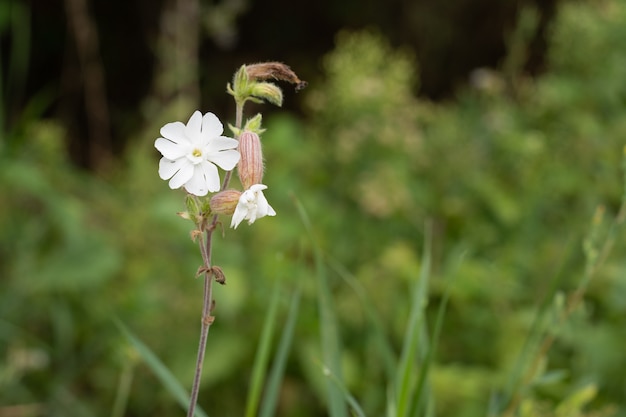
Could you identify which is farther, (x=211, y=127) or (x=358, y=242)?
(x=358, y=242)

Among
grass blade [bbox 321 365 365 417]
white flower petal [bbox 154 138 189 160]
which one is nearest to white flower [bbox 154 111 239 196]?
white flower petal [bbox 154 138 189 160]

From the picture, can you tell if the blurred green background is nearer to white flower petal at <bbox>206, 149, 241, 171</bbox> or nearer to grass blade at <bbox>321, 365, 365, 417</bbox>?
grass blade at <bbox>321, 365, 365, 417</bbox>

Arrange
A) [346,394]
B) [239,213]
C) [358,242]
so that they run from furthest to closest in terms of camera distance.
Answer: [358,242], [346,394], [239,213]

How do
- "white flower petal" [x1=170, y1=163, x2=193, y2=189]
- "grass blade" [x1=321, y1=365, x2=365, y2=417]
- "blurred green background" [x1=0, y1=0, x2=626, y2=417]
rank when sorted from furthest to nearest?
"blurred green background" [x1=0, y1=0, x2=626, y2=417] → "grass blade" [x1=321, y1=365, x2=365, y2=417] → "white flower petal" [x1=170, y1=163, x2=193, y2=189]

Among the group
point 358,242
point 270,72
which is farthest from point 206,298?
point 358,242

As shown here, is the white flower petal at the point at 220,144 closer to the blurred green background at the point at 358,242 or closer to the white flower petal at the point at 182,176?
the white flower petal at the point at 182,176

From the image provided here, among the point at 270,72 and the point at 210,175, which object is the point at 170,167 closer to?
the point at 210,175

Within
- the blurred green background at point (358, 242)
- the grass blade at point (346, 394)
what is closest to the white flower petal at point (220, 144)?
the grass blade at point (346, 394)

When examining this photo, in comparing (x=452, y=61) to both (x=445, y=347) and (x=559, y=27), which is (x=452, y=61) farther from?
(x=445, y=347)
